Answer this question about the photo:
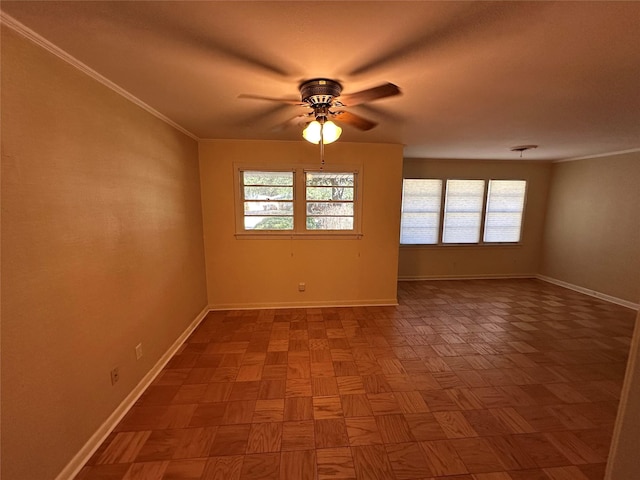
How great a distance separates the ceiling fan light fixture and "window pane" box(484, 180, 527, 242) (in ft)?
15.2

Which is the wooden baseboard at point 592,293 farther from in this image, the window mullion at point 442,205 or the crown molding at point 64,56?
the crown molding at point 64,56

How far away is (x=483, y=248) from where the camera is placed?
532 centimetres

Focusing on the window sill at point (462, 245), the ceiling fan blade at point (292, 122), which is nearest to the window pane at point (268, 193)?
the ceiling fan blade at point (292, 122)

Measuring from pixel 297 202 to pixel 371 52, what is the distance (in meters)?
2.36

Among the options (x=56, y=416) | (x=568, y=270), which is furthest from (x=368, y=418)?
(x=568, y=270)

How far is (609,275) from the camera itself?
13.7ft

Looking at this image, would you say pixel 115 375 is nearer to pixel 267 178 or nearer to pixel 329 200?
pixel 267 178

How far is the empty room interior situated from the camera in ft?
3.95

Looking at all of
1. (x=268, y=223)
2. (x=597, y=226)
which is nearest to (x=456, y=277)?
(x=597, y=226)

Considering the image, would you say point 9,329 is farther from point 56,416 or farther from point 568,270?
point 568,270

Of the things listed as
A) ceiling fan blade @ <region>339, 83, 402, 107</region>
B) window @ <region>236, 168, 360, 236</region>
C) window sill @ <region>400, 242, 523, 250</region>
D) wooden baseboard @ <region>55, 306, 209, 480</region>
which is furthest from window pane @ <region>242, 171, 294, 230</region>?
window sill @ <region>400, 242, 523, 250</region>

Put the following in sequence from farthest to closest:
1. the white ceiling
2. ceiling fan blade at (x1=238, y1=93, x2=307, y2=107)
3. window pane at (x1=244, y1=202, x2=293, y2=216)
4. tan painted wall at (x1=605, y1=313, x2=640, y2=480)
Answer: window pane at (x1=244, y1=202, x2=293, y2=216)
ceiling fan blade at (x1=238, y1=93, x2=307, y2=107)
the white ceiling
tan painted wall at (x1=605, y1=313, x2=640, y2=480)

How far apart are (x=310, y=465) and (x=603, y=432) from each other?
1.98 metres

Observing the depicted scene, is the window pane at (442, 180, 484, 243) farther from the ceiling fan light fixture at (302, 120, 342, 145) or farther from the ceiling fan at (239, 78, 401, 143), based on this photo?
the ceiling fan light fixture at (302, 120, 342, 145)
